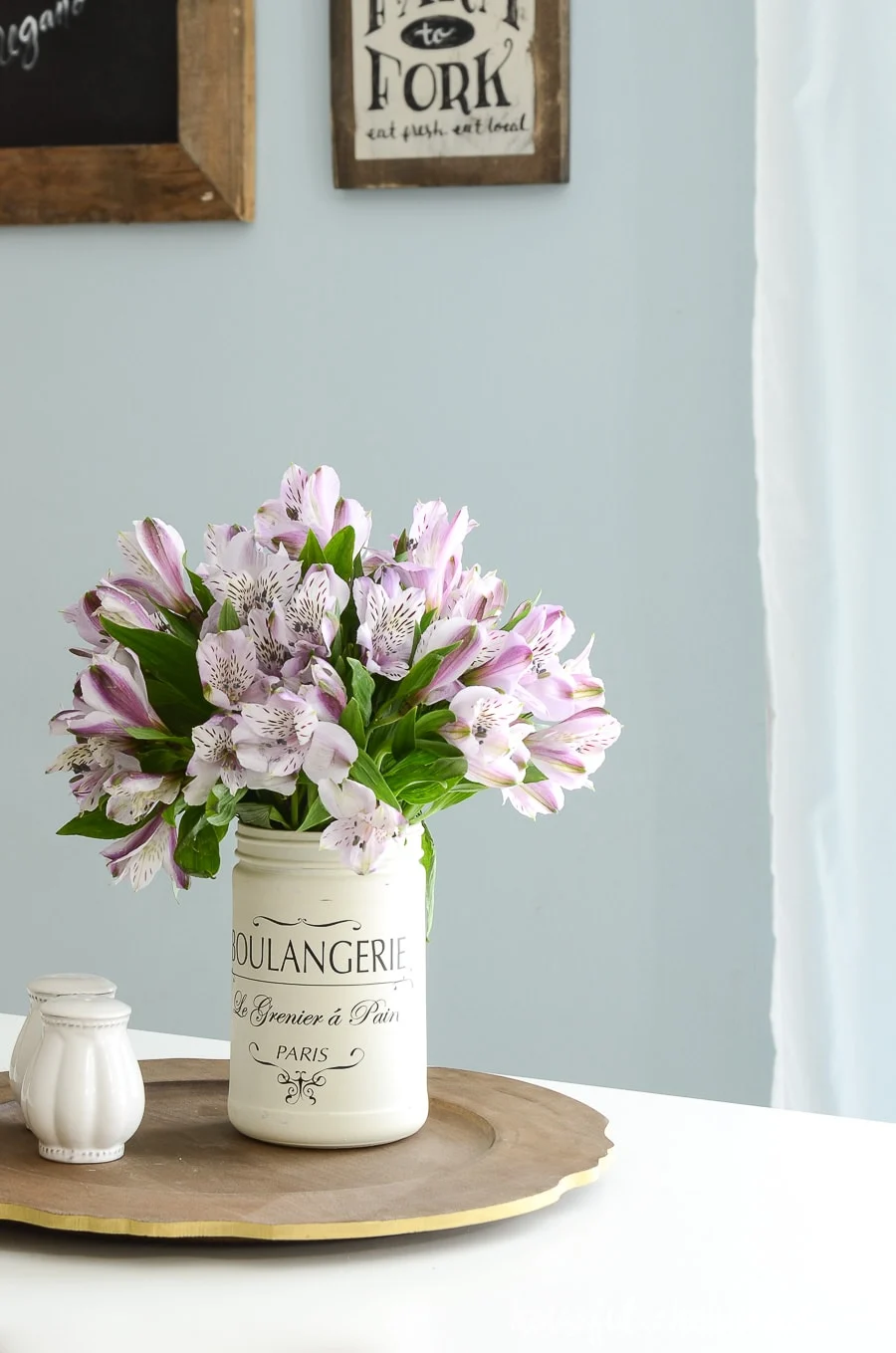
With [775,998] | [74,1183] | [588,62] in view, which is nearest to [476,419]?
[588,62]

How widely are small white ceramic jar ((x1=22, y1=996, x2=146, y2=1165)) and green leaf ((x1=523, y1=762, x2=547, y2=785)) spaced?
0.25 metres

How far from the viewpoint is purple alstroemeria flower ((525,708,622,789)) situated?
0.84 m

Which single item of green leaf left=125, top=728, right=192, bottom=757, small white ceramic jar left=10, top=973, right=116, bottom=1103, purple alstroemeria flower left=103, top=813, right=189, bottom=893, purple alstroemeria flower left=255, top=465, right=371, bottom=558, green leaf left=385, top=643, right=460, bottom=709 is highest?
purple alstroemeria flower left=255, top=465, right=371, bottom=558

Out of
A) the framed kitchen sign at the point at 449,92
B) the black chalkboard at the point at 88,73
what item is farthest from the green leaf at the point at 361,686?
the black chalkboard at the point at 88,73

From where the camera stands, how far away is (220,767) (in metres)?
0.77

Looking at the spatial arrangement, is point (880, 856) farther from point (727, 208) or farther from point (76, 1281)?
point (76, 1281)

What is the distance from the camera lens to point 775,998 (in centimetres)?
164

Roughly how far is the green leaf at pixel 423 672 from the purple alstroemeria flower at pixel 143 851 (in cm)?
16

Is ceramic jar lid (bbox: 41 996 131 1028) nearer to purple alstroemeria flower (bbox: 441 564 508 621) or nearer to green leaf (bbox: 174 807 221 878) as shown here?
green leaf (bbox: 174 807 221 878)

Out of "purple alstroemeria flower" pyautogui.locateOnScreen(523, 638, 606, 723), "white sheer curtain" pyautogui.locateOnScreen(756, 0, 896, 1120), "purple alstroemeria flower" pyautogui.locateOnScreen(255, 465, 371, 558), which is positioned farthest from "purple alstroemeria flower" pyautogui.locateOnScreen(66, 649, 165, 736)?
"white sheer curtain" pyautogui.locateOnScreen(756, 0, 896, 1120)

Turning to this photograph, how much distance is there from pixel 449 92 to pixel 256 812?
1.19 m

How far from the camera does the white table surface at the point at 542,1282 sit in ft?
2.07

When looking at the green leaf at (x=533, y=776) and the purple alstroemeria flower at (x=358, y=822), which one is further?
the green leaf at (x=533, y=776)

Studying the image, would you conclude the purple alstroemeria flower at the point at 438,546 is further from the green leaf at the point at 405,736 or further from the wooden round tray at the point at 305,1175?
the wooden round tray at the point at 305,1175
